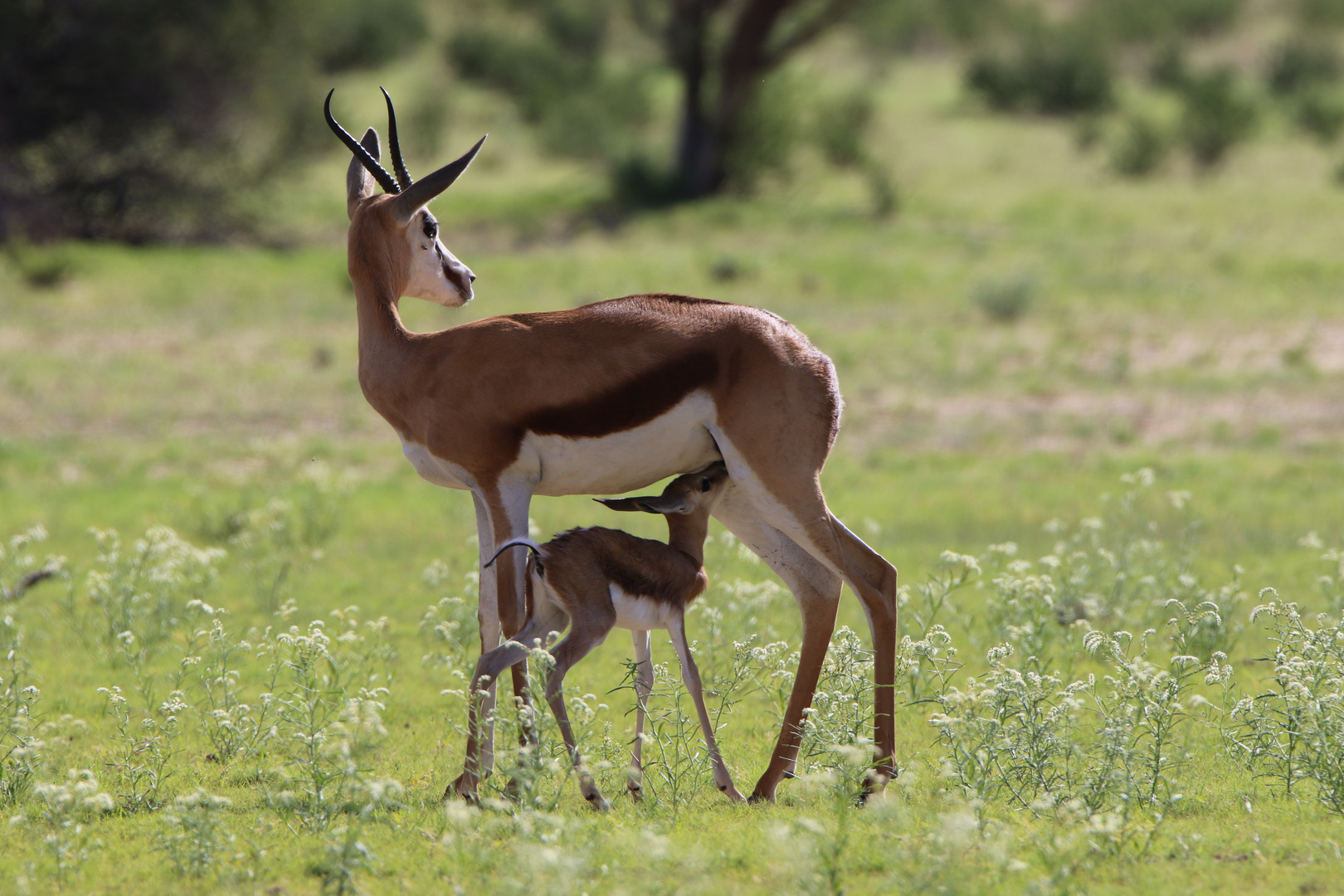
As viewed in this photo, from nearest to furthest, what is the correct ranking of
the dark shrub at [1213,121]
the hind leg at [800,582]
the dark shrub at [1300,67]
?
the hind leg at [800,582], the dark shrub at [1213,121], the dark shrub at [1300,67]

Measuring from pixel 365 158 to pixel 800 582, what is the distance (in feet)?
7.55

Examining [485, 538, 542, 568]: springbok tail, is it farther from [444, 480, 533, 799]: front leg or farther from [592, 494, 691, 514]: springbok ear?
[592, 494, 691, 514]: springbok ear

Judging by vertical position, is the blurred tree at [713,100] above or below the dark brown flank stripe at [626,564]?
above

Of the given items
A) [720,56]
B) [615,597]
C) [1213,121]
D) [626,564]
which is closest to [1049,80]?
[1213,121]

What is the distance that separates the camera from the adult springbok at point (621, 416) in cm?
503

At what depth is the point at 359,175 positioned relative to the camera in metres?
5.79

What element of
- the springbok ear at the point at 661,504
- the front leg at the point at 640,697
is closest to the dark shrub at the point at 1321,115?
the springbok ear at the point at 661,504

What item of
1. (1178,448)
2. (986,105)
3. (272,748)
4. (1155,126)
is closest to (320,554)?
(272,748)

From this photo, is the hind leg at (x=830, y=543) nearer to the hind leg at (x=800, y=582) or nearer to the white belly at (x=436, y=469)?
the hind leg at (x=800, y=582)

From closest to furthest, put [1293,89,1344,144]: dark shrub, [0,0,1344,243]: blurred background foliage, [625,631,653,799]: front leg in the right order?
[625,631,653,799]: front leg < [0,0,1344,243]: blurred background foliage < [1293,89,1344,144]: dark shrub

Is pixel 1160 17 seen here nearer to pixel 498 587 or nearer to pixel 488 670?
pixel 498 587

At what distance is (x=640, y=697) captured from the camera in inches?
206

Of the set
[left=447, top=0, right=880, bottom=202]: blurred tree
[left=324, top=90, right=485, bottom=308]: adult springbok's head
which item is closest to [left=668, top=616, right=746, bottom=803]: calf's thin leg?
[left=324, top=90, right=485, bottom=308]: adult springbok's head

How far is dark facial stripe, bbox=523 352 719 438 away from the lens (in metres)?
4.98
